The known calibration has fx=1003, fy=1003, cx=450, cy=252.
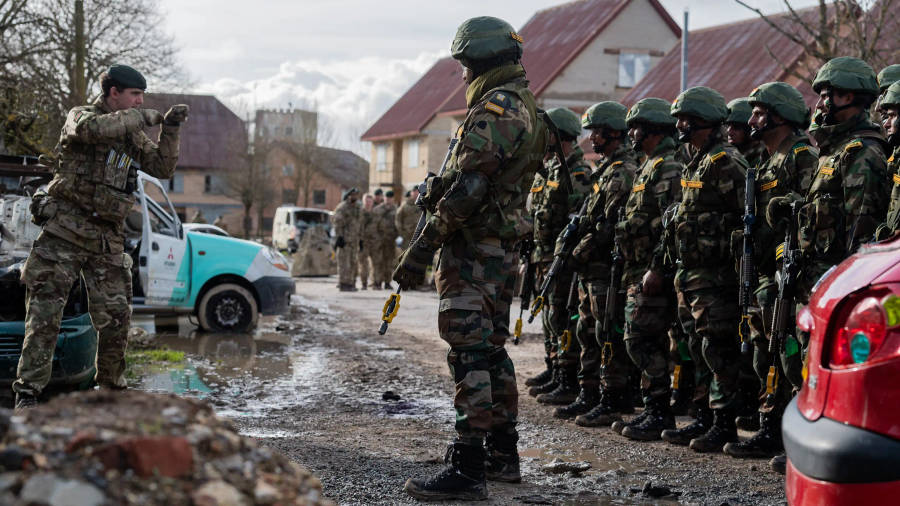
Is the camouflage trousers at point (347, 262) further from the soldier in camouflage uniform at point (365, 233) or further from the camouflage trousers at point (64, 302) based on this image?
the camouflage trousers at point (64, 302)

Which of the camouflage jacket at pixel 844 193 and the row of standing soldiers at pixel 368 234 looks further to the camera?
the row of standing soldiers at pixel 368 234

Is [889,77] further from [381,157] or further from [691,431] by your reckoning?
[381,157]

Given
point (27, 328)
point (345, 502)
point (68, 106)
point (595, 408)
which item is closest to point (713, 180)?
point (595, 408)

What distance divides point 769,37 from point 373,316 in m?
19.2

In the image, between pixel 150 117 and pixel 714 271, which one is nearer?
pixel 714 271

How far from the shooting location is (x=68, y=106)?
24781mm

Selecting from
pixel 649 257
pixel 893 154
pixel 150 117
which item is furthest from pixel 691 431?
pixel 150 117

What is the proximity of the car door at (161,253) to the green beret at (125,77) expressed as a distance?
4.36m

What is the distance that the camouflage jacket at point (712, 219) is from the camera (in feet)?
20.0

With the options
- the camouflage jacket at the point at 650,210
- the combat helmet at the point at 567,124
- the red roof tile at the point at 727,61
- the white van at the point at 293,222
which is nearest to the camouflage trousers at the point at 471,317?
the camouflage jacket at the point at 650,210

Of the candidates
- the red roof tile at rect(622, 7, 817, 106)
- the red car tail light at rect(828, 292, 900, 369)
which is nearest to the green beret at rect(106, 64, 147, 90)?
the red car tail light at rect(828, 292, 900, 369)

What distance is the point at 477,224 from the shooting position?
4.92 m

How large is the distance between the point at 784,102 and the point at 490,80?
6.53 ft

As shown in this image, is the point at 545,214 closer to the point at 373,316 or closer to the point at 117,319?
the point at 117,319
